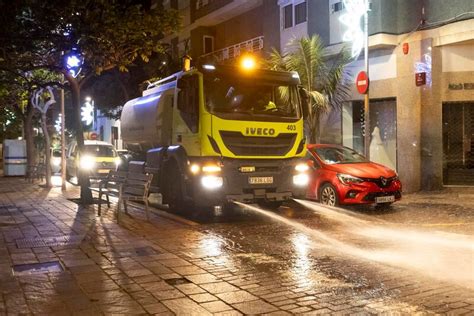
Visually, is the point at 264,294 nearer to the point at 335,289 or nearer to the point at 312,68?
the point at 335,289

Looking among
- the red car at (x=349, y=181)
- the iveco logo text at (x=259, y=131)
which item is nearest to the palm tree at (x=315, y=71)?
the red car at (x=349, y=181)

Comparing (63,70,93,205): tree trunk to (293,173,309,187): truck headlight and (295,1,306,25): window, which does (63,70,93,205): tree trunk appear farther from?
(295,1,306,25): window

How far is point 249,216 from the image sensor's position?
11.7 metres

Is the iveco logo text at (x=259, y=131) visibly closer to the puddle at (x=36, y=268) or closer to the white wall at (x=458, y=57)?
the puddle at (x=36, y=268)

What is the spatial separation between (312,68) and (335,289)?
1245 cm

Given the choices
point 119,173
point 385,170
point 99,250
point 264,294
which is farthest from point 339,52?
point 264,294

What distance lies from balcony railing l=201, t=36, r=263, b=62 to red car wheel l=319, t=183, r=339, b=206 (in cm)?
1227

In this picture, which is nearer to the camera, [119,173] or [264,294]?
[264,294]

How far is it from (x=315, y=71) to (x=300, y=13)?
17.7 ft

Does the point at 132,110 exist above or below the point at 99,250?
above

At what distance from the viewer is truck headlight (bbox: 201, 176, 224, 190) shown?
34.8 feet

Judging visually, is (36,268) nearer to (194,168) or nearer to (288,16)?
(194,168)

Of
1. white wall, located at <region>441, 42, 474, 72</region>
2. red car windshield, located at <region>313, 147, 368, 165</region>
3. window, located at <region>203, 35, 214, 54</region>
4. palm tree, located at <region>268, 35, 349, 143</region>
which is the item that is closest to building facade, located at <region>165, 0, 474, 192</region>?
white wall, located at <region>441, 42, 474, 72</region>

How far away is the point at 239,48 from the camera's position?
2755 cm
